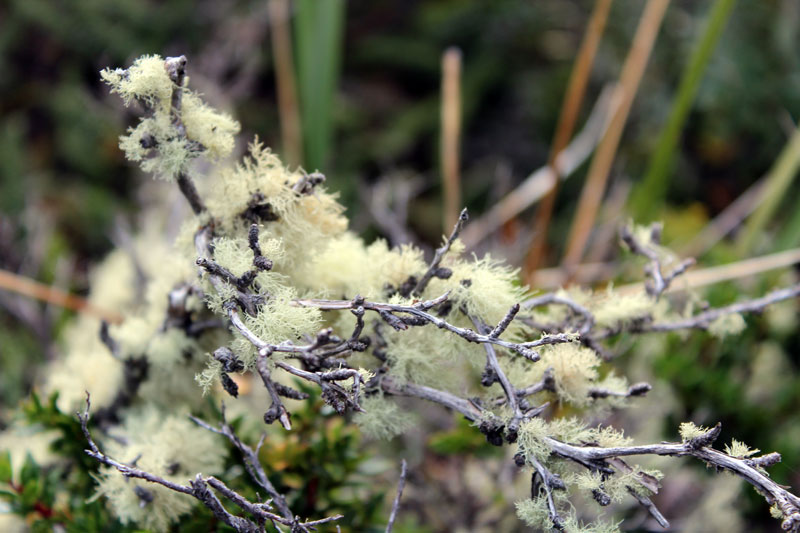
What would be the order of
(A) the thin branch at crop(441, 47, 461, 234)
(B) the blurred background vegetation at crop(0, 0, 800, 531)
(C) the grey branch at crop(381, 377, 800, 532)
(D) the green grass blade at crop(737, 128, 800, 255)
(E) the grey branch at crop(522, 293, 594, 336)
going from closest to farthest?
(C) the grey branch at crop(381, 377, 800, 532), (E) the grey branch at crop(522, 293, 594, 336), (B) the blurred background vegetation at crop(0, 0, 800, 531), (D) the green grass blade at crop(737, 128, 800, 255), (A) the thin branch at crop(441, 47, 461, 234)

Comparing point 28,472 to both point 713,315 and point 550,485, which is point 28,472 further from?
point 713,315

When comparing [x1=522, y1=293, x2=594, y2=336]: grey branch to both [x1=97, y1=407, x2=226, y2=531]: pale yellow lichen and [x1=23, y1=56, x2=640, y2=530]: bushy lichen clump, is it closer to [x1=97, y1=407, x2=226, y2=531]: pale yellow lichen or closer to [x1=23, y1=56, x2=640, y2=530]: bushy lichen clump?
[x1=23, y1=56, x2=640, y2=530]: bushy lichen clump

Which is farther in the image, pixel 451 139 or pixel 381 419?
pixel 451 139

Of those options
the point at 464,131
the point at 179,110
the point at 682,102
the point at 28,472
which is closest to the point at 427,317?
the point at 179,110

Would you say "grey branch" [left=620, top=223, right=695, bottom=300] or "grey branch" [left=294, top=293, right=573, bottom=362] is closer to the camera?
"grey branch" [left=294, top=293, right=573, bottom=362]

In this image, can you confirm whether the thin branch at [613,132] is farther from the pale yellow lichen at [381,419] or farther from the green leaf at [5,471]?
the green leaf at [5,471]

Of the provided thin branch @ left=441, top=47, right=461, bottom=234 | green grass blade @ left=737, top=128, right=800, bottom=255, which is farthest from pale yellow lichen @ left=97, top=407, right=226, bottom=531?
green grass blade @ left=737, top=128, right=800, bottom=255

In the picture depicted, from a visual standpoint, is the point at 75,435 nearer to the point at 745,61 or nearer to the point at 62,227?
the point at 62,227

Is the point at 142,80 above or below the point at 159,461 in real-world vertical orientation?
above
